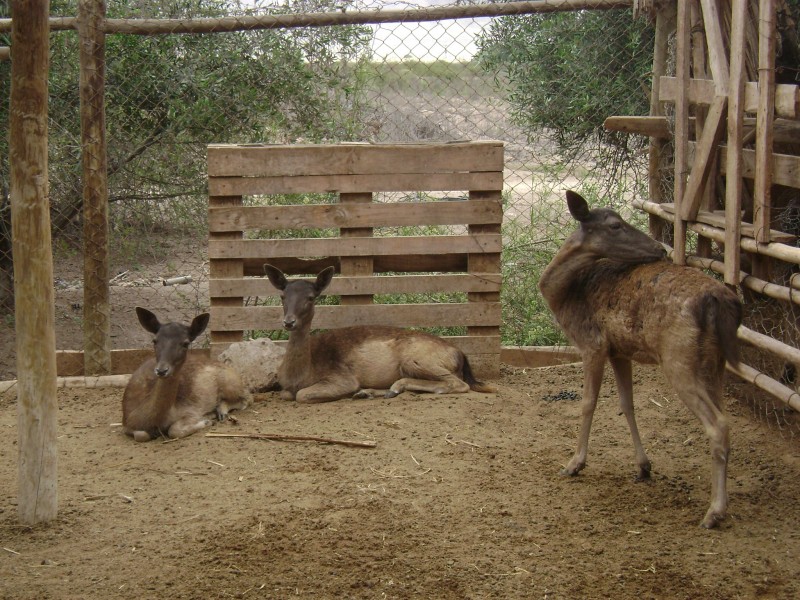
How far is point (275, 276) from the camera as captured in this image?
777 centimetres

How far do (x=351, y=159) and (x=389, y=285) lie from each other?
112 centimetres

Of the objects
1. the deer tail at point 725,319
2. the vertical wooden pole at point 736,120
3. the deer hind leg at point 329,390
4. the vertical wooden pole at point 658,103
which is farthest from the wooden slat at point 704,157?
the deer hind leg at point 329,390

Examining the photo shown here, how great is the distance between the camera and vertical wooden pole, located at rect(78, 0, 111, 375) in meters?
7.71

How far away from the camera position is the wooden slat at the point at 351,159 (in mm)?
7945

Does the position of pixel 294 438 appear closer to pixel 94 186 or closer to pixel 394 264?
pixel 394 264

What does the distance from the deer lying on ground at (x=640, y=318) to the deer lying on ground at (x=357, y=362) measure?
1801mm

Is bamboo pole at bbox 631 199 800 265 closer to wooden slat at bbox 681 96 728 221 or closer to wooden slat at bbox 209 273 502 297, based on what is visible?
wooden slat at bbox 681 96 728 221

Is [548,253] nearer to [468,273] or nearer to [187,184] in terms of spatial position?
[468,273]

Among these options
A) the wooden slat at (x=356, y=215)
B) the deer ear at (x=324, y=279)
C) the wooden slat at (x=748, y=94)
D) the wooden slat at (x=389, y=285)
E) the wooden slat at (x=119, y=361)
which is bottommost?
the wooden slat at (x=119, y=361)

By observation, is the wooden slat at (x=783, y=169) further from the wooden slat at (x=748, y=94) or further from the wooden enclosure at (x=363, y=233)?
the wooden enclosure at (x=363, y=233)

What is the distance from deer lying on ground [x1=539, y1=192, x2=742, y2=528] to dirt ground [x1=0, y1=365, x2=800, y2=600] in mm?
424

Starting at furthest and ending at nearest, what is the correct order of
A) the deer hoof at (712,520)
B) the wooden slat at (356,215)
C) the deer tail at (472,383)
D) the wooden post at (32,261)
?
the wooden slat at (356,215) → the deer tail at (472,383) → the deer hoof at (712,520) → the wooden post at (32,261)

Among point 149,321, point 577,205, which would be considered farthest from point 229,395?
point 577,205

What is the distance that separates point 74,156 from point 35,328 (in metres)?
4.07
